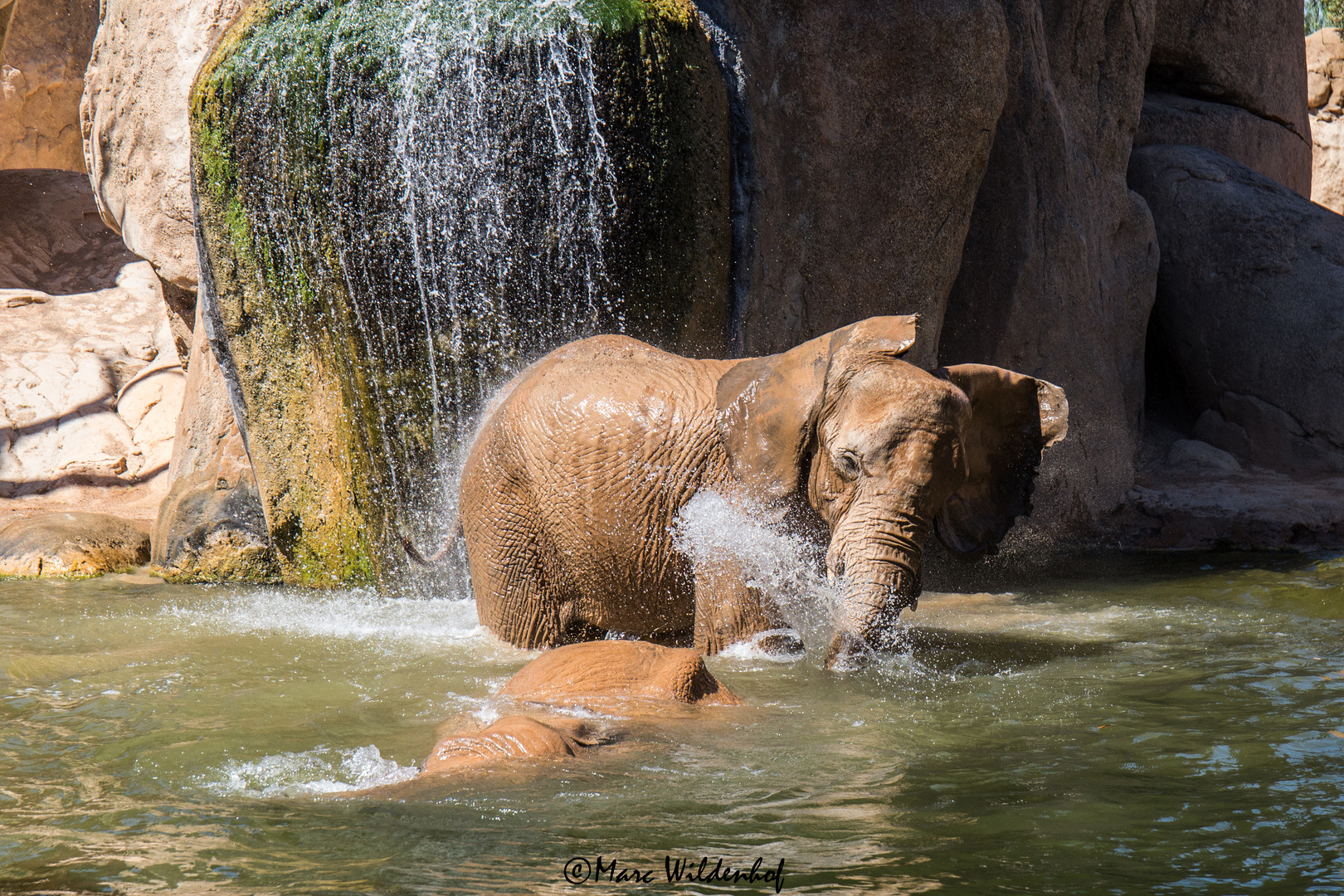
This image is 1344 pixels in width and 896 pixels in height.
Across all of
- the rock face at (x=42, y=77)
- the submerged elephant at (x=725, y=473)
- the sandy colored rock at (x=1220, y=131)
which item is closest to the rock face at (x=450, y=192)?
the submerged elephant at (x=725, y=473)

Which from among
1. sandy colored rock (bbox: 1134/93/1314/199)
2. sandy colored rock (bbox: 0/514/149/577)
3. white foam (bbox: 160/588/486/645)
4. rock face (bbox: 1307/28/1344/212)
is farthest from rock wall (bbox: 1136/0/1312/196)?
sandy colored rock (bbox: 0/514/149/577)

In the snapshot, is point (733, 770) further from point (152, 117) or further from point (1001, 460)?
point (152, 117)

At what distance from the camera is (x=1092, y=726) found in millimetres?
4094

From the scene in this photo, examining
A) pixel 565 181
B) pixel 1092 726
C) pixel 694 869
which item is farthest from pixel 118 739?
pixel 565 181

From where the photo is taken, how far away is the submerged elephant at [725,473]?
470cm

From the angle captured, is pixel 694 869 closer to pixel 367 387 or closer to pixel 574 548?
pixel 574 548

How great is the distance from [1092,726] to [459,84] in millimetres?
4798

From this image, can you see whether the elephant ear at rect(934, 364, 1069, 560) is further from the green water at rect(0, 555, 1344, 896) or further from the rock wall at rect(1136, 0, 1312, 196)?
the rock wall at rect(1136, 0, 1312, 196)

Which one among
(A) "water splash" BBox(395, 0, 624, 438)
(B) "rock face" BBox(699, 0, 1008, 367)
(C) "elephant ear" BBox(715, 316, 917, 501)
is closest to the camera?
(C) "elephant ear" BBox(715, 316, 917, 501)

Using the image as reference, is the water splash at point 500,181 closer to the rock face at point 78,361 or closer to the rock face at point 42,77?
the rock face at point 78,361

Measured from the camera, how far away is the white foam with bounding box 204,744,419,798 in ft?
11.3

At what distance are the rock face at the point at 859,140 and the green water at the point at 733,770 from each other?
2.75 m

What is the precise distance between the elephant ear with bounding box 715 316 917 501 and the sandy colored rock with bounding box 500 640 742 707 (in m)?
0.92

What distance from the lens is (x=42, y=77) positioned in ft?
59.9
